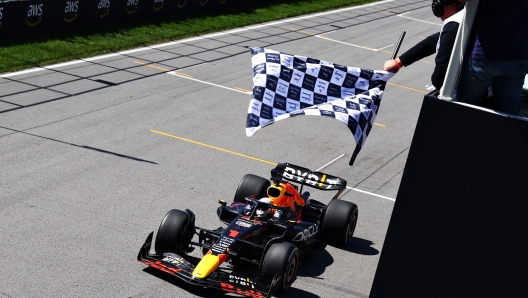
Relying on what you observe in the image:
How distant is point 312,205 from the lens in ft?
37.5

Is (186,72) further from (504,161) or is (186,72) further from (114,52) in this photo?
(504,161)

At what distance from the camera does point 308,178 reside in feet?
38.4

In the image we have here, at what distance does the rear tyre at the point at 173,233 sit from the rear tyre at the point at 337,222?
2.17 m

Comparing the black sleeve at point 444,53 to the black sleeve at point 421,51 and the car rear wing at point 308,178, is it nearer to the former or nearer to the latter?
the black sleeve at point 421,51

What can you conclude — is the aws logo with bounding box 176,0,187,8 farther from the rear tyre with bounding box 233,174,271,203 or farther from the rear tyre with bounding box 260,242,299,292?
the rear tyre with bounding box 260,242,299,292

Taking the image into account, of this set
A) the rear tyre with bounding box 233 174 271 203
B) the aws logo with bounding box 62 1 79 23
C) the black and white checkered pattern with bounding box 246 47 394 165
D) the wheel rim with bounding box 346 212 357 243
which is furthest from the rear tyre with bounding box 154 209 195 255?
the aws logo with bounding box 62 1 79 23

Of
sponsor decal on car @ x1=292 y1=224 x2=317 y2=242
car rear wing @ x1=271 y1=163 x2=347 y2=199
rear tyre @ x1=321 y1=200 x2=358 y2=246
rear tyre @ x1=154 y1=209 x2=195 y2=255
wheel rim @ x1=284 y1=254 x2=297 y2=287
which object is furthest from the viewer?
car rear wing @ x1=271 y1=163 x2=347 y2=199

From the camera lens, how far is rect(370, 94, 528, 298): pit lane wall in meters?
4.62

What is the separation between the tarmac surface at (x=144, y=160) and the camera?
9789 millimetres

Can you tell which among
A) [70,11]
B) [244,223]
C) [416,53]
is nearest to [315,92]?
[416,53]

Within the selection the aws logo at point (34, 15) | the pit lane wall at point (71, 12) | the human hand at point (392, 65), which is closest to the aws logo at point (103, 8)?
the pit lane wall at point (71, 12)

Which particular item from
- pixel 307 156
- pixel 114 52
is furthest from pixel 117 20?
pixel 307 156

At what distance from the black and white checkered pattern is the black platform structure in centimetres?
209

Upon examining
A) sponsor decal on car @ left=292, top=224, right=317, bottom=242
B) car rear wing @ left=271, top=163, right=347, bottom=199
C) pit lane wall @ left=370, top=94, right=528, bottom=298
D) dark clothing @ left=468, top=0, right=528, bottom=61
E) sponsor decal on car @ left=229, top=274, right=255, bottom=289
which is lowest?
sponsor decal on car @ left=229, top=274, right=255, bottom=289
